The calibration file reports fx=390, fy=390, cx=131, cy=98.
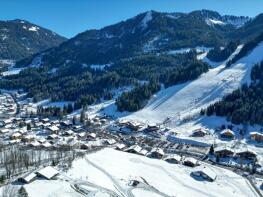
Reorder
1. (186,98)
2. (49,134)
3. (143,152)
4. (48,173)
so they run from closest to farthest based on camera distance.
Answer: (48,173) → (143,152) → (49,134) → (186,98)

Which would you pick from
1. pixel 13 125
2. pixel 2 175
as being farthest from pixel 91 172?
pixel 13 125

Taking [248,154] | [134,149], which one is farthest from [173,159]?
[248,154]

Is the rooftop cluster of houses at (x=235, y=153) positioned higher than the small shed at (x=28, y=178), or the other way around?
the small shed at (x=28, y=178)

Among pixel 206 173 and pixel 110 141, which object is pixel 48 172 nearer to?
pixel 206 173

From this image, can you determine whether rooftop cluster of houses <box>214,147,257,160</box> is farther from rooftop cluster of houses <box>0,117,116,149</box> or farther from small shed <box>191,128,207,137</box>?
rooftop cluster of houses <box>0,117,116,149</box>

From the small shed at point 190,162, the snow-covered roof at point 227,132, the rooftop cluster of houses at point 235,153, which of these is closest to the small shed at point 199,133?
the snow-covered roof at point 227,132

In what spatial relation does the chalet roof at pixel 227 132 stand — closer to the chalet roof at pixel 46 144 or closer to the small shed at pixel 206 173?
the small shed at pixel 206 173
